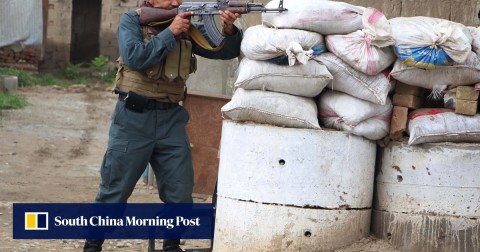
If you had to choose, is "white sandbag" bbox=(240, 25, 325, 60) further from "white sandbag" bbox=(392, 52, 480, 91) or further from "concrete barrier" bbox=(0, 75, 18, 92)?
"concrete barrier" bbox=(0, 75, 18, 92)

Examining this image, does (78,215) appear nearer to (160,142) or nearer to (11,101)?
(160,142)

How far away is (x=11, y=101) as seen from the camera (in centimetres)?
1330

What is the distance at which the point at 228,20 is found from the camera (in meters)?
5.35

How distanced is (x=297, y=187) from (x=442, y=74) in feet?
3.41

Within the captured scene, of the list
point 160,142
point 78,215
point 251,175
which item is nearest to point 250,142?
point 251,175

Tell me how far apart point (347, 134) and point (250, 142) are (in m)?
0.55

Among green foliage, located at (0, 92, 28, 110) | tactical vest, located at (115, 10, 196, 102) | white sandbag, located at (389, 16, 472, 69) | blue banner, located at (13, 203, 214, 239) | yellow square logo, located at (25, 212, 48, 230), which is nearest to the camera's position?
white sandbag, located at (389, 16, 472, 69)

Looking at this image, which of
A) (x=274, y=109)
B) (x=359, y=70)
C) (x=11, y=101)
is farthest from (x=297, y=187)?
Answer: (x=11, y=101)

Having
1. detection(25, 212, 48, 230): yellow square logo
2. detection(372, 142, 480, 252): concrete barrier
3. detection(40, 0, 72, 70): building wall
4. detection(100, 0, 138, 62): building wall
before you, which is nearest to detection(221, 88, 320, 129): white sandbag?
detection(372, 142, 480, 252): concrete barrier

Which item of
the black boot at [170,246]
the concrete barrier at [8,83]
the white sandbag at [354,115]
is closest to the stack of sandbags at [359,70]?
the white sandbag at [354,115]

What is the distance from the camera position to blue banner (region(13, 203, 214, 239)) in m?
5.57

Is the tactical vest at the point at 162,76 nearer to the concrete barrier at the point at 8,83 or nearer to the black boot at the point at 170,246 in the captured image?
the black boot at the point at 170,246

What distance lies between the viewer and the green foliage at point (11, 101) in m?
13.0

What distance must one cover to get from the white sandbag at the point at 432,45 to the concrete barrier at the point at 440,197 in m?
0.52
